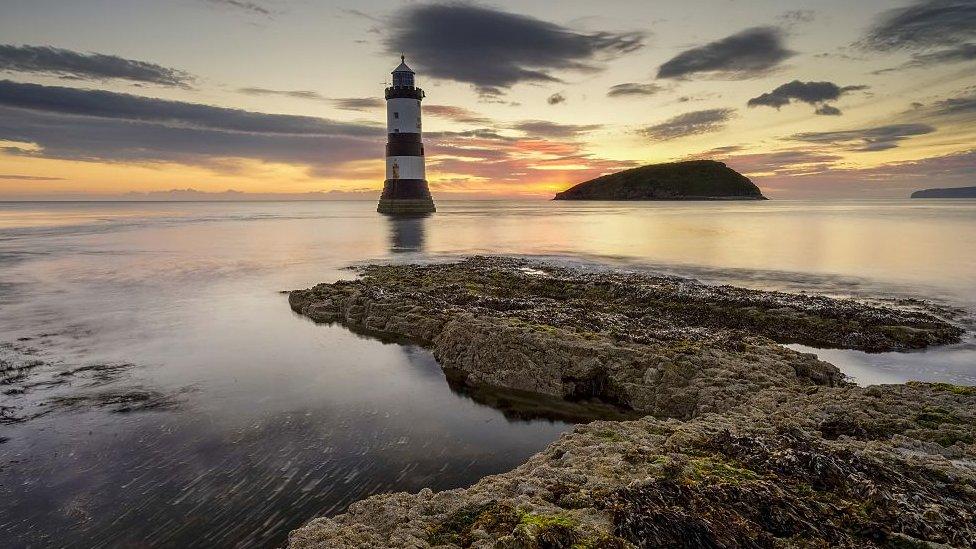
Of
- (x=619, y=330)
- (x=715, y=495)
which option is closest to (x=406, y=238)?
(x=619, y=330)

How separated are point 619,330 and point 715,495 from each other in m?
9.82

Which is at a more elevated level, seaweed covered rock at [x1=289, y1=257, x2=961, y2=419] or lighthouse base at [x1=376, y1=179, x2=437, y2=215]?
lighthouse base at [x1=376, y1=179, x2=437, y2=215]

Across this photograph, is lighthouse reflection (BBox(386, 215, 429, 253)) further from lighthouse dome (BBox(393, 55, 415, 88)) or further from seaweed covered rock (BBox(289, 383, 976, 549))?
seaweed covered rock (BBox(289, 383, 976, 549))

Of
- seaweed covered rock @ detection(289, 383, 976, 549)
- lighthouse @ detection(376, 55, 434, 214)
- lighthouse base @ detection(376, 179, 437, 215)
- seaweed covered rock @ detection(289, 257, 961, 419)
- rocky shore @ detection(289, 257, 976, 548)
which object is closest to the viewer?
seaweed covered rock @ detection(289, 383, 976, 549)

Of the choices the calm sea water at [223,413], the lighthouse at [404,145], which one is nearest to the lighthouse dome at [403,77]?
the lighthouse at [404,145]

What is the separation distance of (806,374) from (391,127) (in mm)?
61303

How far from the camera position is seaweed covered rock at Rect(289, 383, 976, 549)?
5590 millimetres

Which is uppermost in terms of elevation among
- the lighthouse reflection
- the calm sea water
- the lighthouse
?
the lighthouse

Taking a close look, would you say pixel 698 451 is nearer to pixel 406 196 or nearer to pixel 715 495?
pixel 715 495

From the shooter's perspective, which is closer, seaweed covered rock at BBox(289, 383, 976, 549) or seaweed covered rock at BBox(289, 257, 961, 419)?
seaweed covered rock at BBox(289, 383, 976, 549)

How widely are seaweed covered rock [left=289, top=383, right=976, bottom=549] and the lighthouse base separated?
220ft

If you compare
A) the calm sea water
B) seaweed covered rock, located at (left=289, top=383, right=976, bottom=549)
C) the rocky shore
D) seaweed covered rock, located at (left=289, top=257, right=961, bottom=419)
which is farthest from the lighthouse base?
seaweed covered rock, located at (left=289, top=383, right=976, bottom=549)

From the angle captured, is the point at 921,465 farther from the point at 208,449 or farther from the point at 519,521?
the point at 208,449

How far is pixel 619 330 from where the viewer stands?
1588 centimetres
